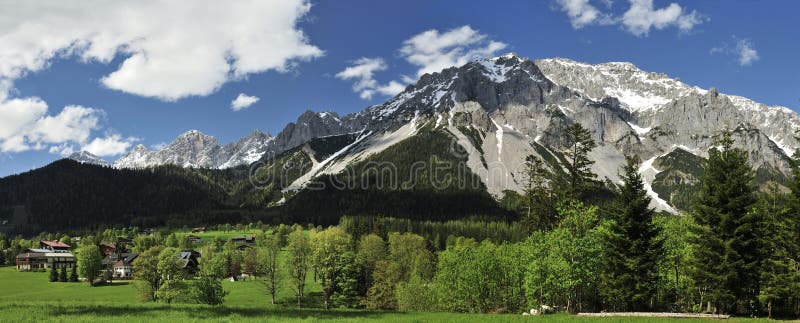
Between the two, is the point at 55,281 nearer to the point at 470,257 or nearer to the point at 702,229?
the point at 470,257

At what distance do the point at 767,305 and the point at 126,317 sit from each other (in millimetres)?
43353

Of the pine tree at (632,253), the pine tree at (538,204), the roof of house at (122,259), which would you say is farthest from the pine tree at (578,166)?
Result: the roof of house at (122,259)

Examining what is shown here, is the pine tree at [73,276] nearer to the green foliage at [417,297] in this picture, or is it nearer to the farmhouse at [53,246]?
the farmhouse at [53,246]

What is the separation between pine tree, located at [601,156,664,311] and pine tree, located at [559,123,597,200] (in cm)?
838

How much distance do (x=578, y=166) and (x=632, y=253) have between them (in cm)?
1272

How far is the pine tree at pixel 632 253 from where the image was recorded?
39.6m

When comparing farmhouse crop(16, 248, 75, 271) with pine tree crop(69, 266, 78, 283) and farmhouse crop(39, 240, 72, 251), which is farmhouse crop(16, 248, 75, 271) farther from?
pine tree crop(69, 266, 78, 283)

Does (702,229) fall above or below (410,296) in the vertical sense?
above

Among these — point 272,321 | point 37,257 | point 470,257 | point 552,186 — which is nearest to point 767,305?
Answer: point 552,186

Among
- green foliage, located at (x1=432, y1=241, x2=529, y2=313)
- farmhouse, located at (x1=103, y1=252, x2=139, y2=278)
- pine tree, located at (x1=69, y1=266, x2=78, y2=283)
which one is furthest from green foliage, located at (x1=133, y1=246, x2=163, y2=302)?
green foliage, located at (x1=432, y1=241, x2=529, y2=313)

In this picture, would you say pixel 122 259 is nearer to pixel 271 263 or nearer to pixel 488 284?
pixel 271 263

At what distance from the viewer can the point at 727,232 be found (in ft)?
120

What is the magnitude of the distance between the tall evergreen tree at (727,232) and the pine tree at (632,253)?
3.43 m

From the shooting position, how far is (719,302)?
125 feet
